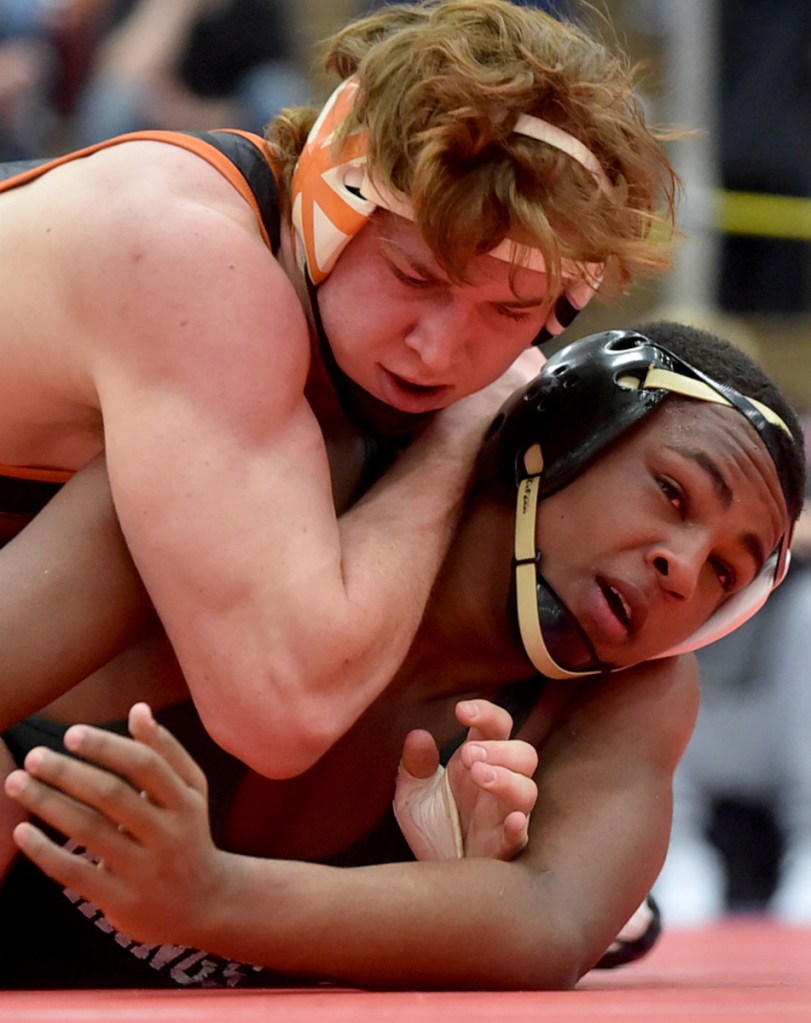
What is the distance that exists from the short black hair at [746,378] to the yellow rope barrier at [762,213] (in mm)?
3825

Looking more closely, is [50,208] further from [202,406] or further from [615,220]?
[615,220]

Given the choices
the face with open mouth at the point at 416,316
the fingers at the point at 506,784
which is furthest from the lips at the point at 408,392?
the fingers at the point at 506,784

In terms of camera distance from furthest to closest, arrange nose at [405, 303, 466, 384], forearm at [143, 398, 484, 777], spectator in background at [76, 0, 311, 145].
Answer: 1. spectator in background at [76, 0, 311, 145]
2. nose at [405, 303, 466, 384]
3. forearm at [143, 398, 484, 777]

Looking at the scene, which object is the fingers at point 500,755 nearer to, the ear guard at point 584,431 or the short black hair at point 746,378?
the ear guard at point 584,431

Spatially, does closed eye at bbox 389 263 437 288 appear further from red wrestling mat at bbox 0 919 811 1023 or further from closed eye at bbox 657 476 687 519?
red wrestling mat at bbox 0 919 811 1023

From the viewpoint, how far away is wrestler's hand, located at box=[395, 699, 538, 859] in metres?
2.21

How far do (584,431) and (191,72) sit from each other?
3399 millimetres

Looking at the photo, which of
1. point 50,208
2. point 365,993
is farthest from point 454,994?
point 50,208

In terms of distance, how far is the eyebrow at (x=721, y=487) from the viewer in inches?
97.9

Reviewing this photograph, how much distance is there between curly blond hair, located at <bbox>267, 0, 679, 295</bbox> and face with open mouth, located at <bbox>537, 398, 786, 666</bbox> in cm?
27

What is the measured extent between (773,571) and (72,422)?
109 centimetres

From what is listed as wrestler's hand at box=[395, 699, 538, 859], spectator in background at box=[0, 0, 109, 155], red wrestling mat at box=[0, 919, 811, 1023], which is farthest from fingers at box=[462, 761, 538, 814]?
spectator in background at box=[0, 0, 109, 155]

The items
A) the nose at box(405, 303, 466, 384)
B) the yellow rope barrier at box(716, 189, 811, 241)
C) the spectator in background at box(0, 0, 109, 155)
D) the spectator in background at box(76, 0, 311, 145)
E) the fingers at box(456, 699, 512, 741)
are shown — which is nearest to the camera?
the fingers at box(456, 699, 512, 741)

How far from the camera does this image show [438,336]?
234 centimetres
